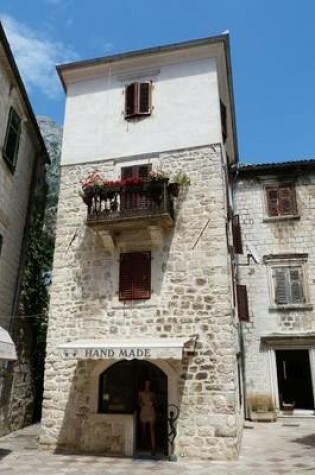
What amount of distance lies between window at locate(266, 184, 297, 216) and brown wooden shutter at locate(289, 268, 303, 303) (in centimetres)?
263

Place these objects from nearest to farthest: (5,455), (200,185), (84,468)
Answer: (84,468) < (5,455) < (200,185)

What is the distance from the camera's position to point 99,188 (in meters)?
11.4

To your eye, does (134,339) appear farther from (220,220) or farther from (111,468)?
(220,220)

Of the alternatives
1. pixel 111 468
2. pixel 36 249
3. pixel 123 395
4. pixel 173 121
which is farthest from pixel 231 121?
pixel 111 468

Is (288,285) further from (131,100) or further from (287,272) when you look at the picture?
(131,100)

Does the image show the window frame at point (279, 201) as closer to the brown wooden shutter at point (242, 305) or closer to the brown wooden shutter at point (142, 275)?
the brown wooden shutter at point (242, 305)

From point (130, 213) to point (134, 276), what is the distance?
1767 millimetres

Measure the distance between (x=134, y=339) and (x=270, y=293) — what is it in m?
8.28

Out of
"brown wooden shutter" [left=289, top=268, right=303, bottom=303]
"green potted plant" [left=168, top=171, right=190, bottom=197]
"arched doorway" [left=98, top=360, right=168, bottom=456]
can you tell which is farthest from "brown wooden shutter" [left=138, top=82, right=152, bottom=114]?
"brown wooden shutter" [left=289, top=268, right=303, bottom=303]

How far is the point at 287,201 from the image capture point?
59.1 ft

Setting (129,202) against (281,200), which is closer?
(129,202)

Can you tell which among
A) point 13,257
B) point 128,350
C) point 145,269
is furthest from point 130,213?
point 13,257

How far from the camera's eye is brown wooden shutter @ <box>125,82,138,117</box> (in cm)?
1302

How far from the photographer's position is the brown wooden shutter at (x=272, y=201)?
59.3ft
